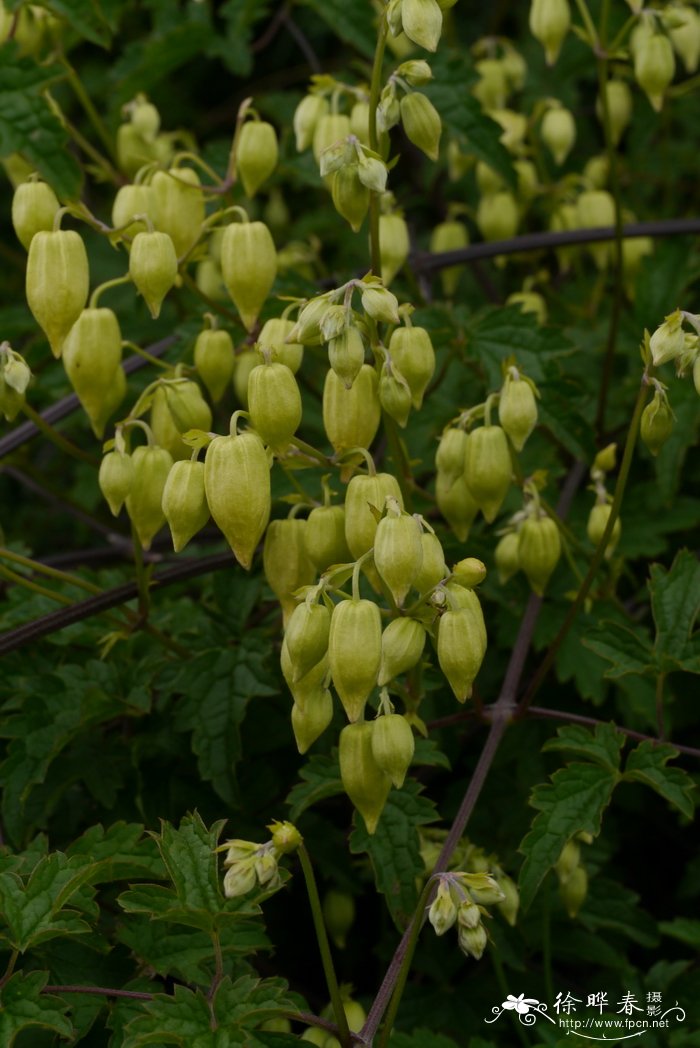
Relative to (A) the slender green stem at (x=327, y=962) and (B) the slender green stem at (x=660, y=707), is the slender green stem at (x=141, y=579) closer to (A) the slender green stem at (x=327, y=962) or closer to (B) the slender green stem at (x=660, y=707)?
(A) the slender green stem at (x=327, y=962)

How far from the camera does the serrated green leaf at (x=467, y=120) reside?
2244 millimetres

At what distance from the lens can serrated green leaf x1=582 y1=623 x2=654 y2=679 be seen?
1.68m

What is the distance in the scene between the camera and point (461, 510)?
1.68 meters

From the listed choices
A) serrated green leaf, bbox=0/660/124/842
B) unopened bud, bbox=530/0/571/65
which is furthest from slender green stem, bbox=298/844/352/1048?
unopened bud, bbox=530/0/571/65

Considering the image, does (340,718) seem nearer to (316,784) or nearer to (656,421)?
(316,784)

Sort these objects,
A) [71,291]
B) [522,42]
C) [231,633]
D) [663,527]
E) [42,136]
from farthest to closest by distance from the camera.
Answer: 1. [522,42]
2. [663,527]
3. [42,136]
4. [231,633]
5. [71,291]

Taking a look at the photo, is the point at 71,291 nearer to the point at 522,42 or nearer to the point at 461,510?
the point at 461,510

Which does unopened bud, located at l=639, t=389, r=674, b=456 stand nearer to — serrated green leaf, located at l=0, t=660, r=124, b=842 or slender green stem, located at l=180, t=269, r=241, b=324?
slender green stem, located at l=180, t=269, r=241, b=324

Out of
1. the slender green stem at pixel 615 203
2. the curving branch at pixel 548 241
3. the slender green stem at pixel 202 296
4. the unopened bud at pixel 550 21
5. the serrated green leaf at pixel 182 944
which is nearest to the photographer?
the serrated green leaf at pixel 182 944

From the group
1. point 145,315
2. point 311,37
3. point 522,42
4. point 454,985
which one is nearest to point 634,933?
point 454,985

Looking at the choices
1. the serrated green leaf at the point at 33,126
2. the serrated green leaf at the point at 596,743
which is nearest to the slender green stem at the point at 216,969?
the serrated green leaf at the point at 596,743

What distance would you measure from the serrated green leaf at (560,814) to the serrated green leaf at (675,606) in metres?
0.20

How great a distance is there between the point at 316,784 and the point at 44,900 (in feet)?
1.19

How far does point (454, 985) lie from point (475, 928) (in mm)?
731
